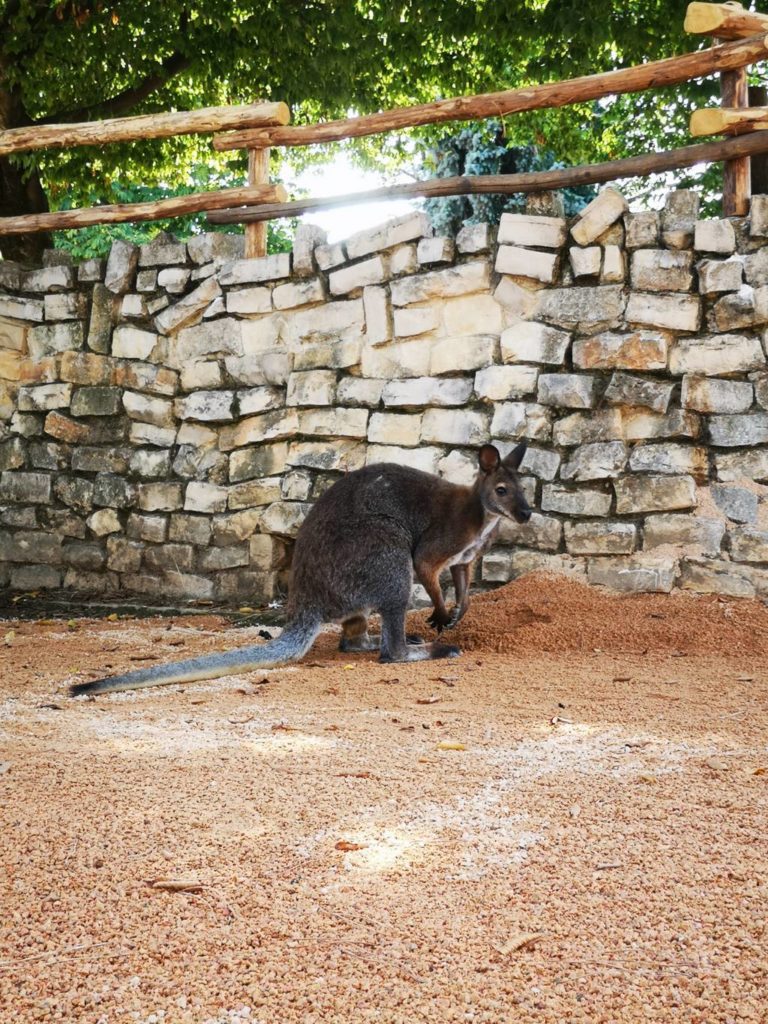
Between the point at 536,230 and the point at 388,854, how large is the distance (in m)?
4.82

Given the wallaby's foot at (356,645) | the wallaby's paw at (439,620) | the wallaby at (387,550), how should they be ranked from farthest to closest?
the wallaby's foot at (356,645), the wallaby's paw at (439,620), the wallaby at (387,550)

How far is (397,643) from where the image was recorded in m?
5.36

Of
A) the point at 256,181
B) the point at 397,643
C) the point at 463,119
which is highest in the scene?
the point at 463,119

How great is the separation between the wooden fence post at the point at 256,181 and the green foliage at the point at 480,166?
10.4m

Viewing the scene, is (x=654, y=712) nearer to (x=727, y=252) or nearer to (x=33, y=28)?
(x=727, y=252)

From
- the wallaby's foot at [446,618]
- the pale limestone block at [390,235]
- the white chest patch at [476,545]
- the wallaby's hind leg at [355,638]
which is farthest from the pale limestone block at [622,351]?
the wallaby's hind leg at [355,638]

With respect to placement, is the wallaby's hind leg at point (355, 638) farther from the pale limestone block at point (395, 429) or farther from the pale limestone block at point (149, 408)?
the pale limestone block at point (149, 408)

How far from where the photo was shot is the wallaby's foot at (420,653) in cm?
537

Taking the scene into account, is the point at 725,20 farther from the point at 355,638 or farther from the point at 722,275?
the point at 355,638

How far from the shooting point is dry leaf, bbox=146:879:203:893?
229 centimetres

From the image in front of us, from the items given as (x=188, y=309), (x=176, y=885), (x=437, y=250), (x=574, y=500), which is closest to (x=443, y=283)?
(x=437, y=250)

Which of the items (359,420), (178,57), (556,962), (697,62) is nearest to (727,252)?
(697,62)

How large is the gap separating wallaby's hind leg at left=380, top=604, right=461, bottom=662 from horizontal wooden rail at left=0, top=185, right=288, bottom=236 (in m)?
3.60

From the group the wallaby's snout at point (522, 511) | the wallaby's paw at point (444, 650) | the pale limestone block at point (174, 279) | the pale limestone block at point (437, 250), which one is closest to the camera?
the wallaby's paw at point (444, 650)
